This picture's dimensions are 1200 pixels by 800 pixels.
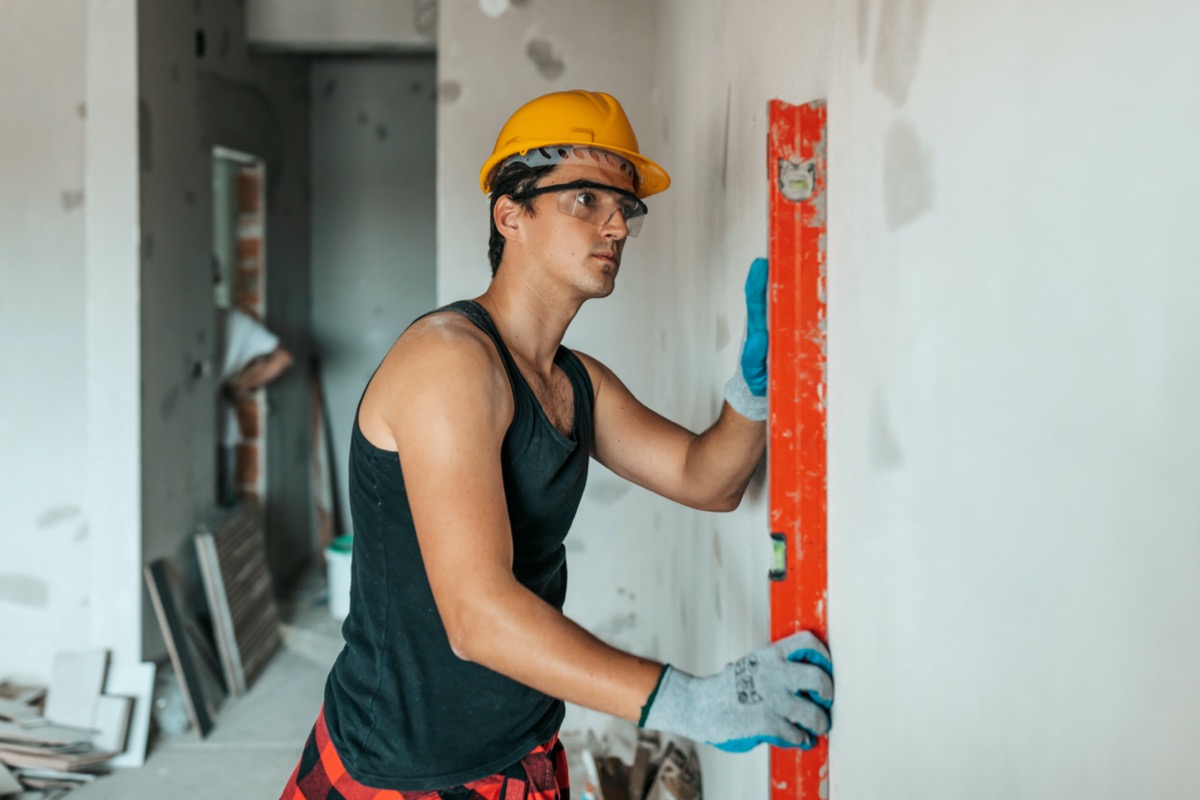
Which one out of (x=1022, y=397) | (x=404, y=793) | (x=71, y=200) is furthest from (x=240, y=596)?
(x=1022, y=397)

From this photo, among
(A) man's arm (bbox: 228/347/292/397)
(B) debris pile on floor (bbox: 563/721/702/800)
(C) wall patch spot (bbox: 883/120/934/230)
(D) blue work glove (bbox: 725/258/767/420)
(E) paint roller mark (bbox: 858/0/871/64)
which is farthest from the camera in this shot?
(A) man's arm (bbox: 228/347/292/397)

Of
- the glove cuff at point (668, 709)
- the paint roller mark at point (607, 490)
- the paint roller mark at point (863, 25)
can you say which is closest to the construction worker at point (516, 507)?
the glove cuff at point (668, 709)

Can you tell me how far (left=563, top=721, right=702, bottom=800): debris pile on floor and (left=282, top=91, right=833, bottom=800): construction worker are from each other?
0.86 meters

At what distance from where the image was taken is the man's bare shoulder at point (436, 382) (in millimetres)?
1239

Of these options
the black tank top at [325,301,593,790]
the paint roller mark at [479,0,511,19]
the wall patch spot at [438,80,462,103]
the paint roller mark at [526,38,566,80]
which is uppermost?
the paint roller mark at [479,0,511,19]

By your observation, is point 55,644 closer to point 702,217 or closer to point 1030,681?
point 702,217

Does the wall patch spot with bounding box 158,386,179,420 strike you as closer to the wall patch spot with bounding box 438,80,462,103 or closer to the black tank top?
the wall patch spot with bounding box 438,80,462,103

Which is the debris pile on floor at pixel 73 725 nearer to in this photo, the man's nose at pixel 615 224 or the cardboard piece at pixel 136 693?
the cardboard piece at pixel 136 693

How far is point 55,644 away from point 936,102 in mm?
4155

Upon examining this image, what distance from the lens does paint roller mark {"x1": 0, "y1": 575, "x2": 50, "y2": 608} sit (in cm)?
388

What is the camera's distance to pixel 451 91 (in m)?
3.47

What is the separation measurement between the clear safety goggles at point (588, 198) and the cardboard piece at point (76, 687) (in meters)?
3.00

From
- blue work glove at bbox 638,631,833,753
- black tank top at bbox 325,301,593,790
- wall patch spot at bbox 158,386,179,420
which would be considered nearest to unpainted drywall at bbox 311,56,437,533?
wall patch spot at bbox 158,386,179,420

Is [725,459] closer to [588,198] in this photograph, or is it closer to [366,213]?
[588,198]
